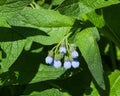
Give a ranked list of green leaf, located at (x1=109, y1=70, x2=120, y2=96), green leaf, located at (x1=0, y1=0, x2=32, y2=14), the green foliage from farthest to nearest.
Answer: green leaf, located at (x1=109, y1=70, x2=120, y2=96) < the green foliage < green leaf, located at (x1=0, y1=0, x2=32, y2=14)

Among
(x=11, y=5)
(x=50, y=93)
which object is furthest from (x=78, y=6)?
(x=50, y=93)

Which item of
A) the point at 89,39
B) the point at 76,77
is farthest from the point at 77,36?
the point at 76,77

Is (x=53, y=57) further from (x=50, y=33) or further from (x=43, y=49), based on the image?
(x=43, y=49)

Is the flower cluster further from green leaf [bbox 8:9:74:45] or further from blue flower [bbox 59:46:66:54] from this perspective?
green leaf [bbox 8:9:74:45]

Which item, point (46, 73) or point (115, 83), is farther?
point (115, 83)

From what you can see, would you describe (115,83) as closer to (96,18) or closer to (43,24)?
(96,18)

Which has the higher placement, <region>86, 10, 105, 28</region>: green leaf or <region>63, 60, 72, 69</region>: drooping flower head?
<region>63, 60, 72, 69</region>: drooping flower head

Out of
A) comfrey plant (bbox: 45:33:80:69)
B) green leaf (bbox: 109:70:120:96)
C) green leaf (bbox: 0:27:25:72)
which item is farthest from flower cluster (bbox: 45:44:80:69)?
green leaf (bbox: 109:70:120:96)
